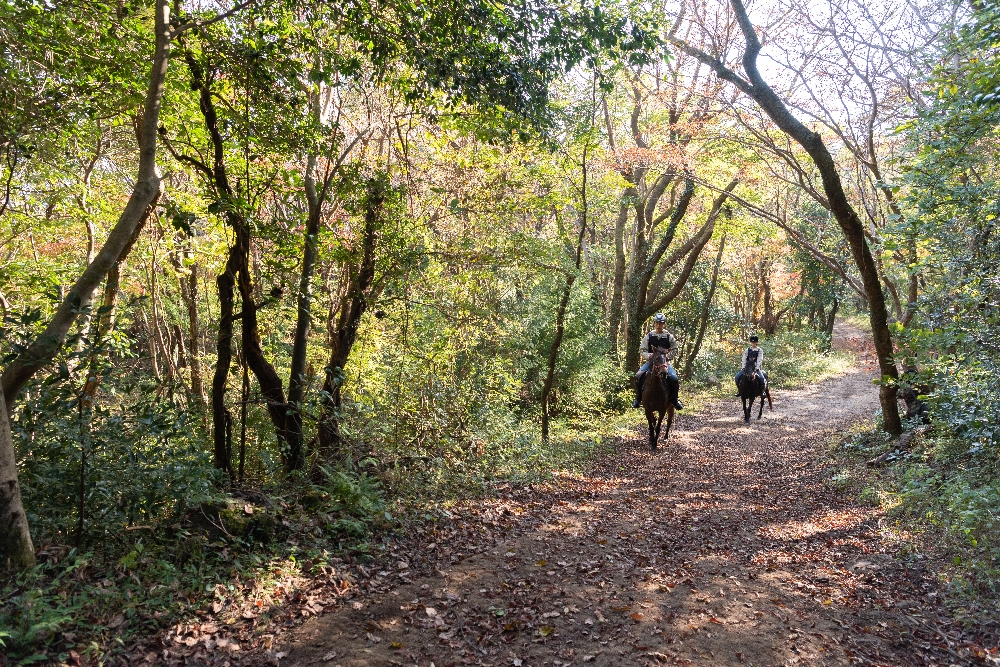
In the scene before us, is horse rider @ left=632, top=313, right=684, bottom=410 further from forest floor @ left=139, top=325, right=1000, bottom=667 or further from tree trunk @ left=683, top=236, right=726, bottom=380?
tree trunk @ left=683, top=236, right=726, bottom=380

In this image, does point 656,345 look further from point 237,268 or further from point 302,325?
point 237,268

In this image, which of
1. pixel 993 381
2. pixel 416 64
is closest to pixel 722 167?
pixel 993 381

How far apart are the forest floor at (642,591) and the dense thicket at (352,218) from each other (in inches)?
40.2

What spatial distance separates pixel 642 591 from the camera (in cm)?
583

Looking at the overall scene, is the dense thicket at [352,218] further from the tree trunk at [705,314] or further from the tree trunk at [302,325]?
the tree trunk at [705,314]

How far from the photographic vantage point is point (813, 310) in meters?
38.8

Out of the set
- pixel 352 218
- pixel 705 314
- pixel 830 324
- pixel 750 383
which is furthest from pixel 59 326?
pixel 830 324

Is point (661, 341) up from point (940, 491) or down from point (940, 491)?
up

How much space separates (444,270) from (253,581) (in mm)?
6450

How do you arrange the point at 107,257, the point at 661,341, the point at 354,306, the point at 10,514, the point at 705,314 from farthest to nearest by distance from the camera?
the point at 705,314
the point at 661,341
the point at 354,306
the point at 107,257
the point at 10,514

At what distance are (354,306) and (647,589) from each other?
5.21 meters

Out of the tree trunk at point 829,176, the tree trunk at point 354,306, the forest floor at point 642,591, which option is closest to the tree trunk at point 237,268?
the tree trunk at point 354,306

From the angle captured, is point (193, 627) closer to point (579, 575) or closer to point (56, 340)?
point (56, 340)

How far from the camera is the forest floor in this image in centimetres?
472
